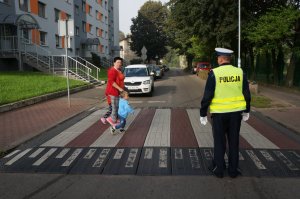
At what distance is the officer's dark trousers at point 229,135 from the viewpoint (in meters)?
5.37

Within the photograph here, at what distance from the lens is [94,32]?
188 ft

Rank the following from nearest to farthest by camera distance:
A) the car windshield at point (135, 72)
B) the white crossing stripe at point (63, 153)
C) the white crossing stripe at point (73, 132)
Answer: the white crossing stripe at point (63, 153) → the white crossing stripe at point (73, 132) → the car windshield at point (135, 72)

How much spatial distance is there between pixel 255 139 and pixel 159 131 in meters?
2.26

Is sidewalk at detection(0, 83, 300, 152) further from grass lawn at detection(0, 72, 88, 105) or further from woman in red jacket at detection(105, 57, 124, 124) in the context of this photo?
woman in red jacket at detection(105, 57, 124, 124)

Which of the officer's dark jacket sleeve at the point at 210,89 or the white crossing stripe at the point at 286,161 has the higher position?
the officer's dark jacket sleeve at the point at 210,89

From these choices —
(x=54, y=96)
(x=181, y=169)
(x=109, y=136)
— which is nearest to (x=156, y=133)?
(x=109, y=136)

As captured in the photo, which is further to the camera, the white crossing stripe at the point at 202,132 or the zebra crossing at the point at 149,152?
the white crossing stripe at the point at 202,132

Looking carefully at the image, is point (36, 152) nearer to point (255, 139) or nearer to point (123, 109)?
point (123, 109)

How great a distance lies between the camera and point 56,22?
38375 millimetres

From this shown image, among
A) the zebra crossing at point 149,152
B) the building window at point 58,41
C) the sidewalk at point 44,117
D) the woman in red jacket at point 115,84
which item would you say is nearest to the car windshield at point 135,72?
the sidewalk at point 44,117

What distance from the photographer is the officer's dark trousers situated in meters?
5.37

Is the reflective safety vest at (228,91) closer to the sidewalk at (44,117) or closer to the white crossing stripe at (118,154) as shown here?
the white crossing stripe at (118,154)

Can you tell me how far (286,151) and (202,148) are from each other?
1578 millimetres

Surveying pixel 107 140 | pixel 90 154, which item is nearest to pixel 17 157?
pixel 90 154
